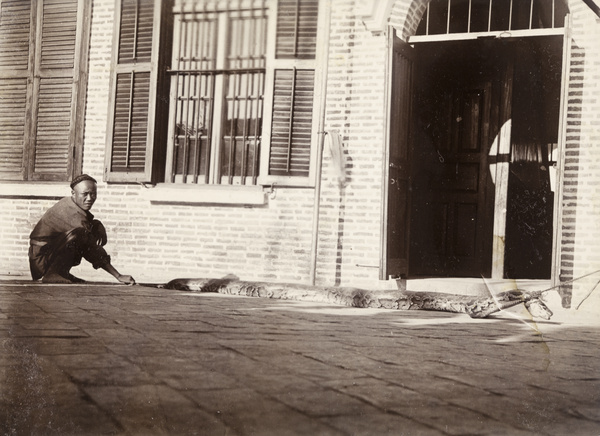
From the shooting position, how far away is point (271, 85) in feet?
23.2

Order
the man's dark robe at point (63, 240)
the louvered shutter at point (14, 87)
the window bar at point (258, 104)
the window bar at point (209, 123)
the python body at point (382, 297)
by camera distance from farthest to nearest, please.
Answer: the louvered shutter at point (14, 87) → the window bar at point (209, 123) → the window bar at point (258, 104) → the man's dark robe at point (63, 240) → the python body at point (382, 297)

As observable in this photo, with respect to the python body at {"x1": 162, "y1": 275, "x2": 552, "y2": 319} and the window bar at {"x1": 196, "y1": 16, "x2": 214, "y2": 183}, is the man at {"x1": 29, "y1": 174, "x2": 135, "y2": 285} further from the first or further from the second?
the window bar at {"x1": 196, "y1": 16, "x2": 214, "y2": 183}

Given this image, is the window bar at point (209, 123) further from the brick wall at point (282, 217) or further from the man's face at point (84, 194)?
the man's face at point (84, 194)

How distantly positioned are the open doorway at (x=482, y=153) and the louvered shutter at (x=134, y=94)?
9.39ft

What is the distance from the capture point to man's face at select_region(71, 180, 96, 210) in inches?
237

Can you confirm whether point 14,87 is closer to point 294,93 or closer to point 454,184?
point 294,93

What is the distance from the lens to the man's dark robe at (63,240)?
19.4ft

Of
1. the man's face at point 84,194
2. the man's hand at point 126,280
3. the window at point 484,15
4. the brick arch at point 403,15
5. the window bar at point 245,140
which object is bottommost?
the man's hand at point 126,280

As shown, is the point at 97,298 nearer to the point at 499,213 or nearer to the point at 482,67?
the point at 499,213

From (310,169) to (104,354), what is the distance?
14.2 ft

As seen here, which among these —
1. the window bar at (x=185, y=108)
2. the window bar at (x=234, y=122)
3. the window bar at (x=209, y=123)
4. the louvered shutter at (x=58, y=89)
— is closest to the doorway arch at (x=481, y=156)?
the window bar at (x=234, y=122)

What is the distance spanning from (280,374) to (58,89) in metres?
5.90

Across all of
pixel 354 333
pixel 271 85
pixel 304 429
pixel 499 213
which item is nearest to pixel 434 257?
pixel 499 213

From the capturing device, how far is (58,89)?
24.7ft
